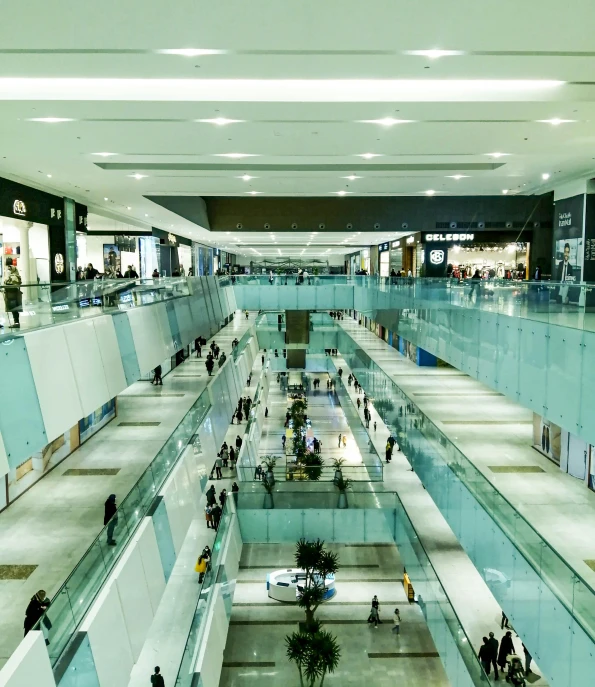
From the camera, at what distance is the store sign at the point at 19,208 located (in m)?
17.5

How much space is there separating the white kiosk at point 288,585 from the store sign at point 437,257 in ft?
54.4

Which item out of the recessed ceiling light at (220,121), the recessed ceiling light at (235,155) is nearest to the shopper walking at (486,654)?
the recessed ceiling light at (220,121)

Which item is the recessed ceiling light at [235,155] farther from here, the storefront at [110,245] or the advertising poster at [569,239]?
the storefront at [110,245]

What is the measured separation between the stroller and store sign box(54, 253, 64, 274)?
1740 centimetres

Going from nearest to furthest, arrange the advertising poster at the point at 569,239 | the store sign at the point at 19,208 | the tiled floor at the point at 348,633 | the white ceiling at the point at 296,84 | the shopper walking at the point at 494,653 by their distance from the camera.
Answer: the white ceiling at the point at 296,84 → the shopper walking at the point at 494,653 → the tiled floor at the point at 348,633 → the store sign at the point at 19,208 → the advertising poster at the point at 569,239

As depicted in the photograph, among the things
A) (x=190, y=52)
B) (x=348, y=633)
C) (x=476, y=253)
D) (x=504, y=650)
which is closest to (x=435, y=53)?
(x=190, y=52)

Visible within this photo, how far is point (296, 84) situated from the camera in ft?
30.5

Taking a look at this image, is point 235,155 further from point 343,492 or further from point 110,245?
point 110,245

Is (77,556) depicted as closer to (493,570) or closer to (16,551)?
(16,551)

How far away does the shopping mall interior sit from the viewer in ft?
23.9


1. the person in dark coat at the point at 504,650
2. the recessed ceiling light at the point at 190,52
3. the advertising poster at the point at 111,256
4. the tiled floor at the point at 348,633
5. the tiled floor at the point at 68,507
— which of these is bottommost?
the tiled floor at the point at 348,633

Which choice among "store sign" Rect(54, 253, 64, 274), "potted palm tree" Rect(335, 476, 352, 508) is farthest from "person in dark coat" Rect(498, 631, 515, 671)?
"store sign" Rect(54, 253, 64, 274)

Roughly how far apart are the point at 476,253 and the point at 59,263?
21.1m

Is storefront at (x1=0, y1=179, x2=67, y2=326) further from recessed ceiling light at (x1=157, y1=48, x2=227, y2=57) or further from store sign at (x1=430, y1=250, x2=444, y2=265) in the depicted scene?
store sign at (x1=430, y1=250, x2=444, y2=265)
